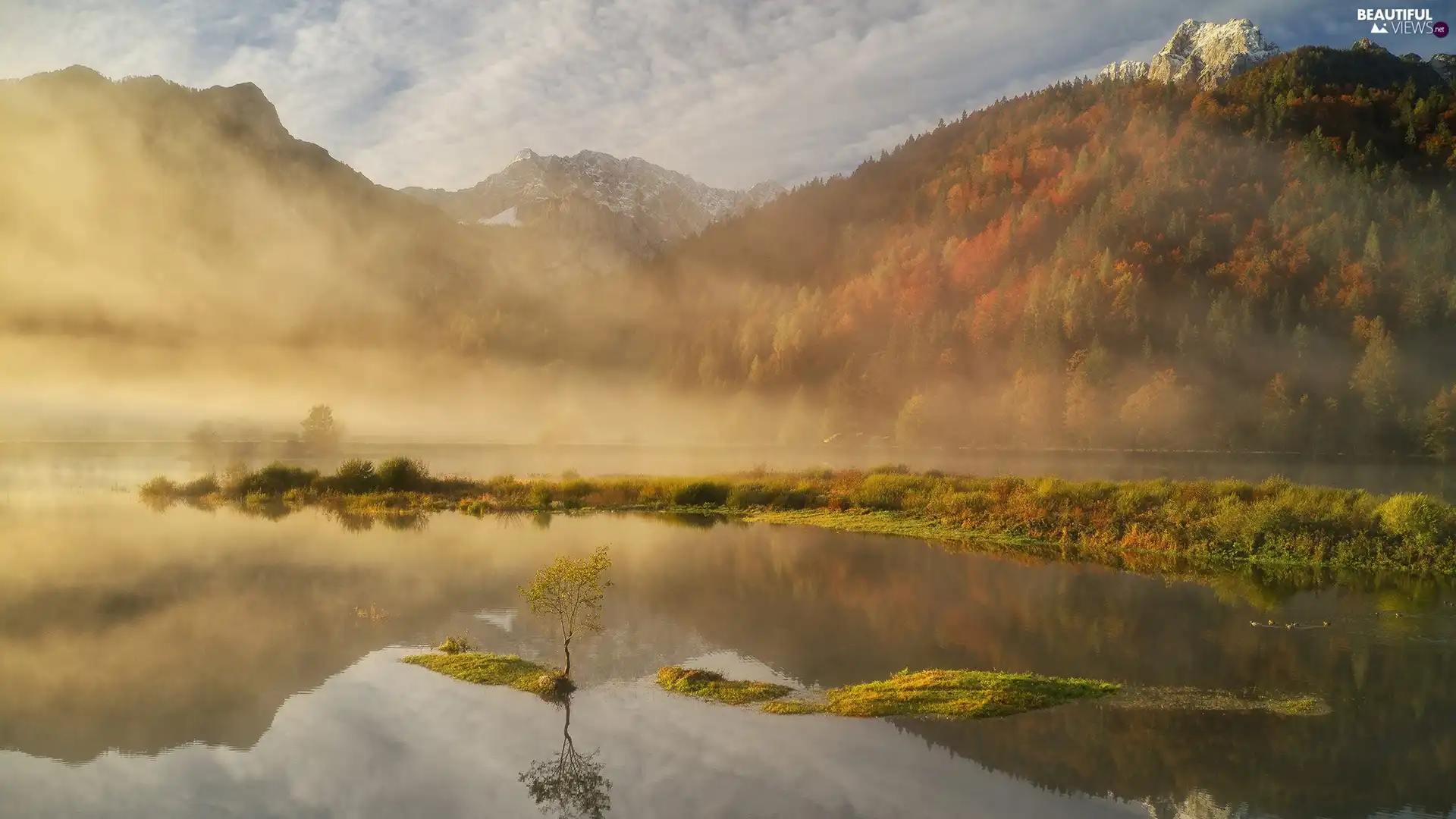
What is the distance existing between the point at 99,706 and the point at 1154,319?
140m

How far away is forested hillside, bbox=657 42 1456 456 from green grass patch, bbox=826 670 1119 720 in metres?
104

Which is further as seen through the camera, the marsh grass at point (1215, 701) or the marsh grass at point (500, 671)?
the marsh grass at point (500, 671)

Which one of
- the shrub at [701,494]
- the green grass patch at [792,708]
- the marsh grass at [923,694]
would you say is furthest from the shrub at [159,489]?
the green grass patch at [792,708]

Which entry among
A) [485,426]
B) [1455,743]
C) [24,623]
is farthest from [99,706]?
[485,426]

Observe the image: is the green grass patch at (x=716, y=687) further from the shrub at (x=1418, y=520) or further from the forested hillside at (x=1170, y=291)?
the forested hillside at (x=1170, y=291)

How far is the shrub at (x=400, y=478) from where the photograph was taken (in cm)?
6199

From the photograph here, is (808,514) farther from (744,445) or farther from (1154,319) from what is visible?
(1154,319)

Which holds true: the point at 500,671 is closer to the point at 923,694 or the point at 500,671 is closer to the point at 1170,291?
the point at 923,694

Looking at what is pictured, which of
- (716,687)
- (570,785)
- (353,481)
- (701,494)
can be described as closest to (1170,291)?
(701,494)

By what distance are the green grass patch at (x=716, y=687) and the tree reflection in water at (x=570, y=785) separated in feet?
13.8

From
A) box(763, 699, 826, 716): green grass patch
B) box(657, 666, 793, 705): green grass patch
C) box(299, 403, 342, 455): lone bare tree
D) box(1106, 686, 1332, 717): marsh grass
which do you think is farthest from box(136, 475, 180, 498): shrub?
box(1106, 686, 1332, 717): marsh grass

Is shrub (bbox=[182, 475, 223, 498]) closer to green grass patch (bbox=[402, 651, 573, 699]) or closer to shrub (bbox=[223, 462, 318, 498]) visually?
shrub (bbox=[223, 462, 318, 498])

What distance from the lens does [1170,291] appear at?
13238 cm

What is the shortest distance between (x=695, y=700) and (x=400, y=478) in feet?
163
